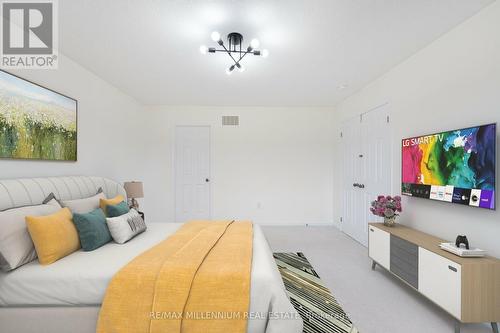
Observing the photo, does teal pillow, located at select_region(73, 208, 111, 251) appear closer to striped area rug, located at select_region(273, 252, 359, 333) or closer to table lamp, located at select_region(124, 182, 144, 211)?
table lamp, located at select_region(124, 182, 144, 211)

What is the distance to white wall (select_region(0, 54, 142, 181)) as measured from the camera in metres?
2.40

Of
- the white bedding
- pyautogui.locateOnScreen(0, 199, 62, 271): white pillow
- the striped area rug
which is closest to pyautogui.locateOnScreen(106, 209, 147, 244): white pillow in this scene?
the white bedding

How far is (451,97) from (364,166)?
169cm

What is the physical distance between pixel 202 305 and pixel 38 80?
2775 millimetres

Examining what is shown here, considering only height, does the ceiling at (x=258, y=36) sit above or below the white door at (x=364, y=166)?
above

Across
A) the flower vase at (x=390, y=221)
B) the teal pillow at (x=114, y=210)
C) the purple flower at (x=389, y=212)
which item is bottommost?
the flower vase at (x=390, y=221)

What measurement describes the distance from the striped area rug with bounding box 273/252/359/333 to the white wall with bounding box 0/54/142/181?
2874 mm

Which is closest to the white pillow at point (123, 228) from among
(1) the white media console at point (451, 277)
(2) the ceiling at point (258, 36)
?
(2) the ceiling at point (258, 36)

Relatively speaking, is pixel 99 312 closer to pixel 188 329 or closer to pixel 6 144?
pixel 188 329

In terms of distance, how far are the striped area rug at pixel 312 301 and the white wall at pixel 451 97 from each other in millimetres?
1314

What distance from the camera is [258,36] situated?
236 centimetres

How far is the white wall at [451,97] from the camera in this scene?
1.88 meters

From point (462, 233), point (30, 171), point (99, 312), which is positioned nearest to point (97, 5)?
point (30, 171)

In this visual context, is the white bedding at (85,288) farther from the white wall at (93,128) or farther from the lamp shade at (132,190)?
the lamp shade at (132,190)
